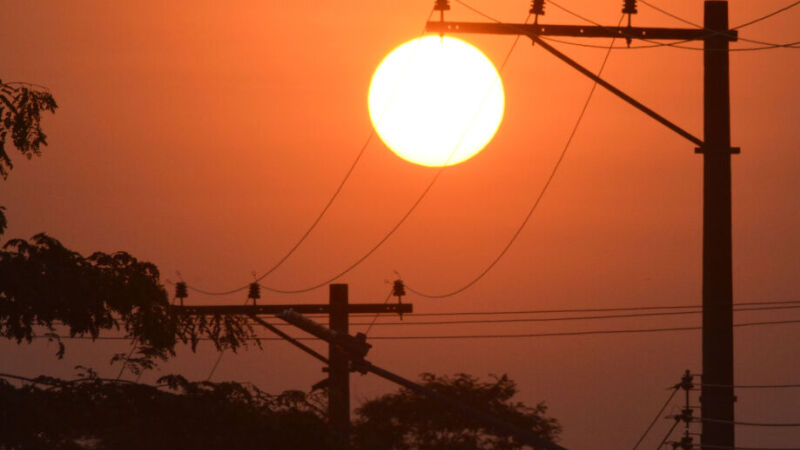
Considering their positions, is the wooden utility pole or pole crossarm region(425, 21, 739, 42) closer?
the wooden utility pole

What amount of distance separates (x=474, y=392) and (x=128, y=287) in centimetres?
5825

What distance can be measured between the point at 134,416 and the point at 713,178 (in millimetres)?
8101

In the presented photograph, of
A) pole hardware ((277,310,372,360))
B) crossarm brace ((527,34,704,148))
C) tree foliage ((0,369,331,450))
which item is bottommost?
tree foliage ((0,369,331,450))

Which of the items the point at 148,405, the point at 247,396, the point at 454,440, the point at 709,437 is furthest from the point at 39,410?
the point at 454,440

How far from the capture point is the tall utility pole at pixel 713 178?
18.8 m

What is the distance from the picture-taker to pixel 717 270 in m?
19.4

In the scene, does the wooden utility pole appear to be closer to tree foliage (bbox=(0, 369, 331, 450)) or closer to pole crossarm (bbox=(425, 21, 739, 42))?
pole crossarm (bbox=(425, 21, 739, 42))

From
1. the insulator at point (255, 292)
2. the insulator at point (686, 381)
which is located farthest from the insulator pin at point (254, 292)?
the insulator at point (686, 381)

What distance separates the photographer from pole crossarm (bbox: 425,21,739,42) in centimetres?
1997

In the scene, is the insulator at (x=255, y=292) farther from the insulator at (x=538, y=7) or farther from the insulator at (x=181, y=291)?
the insulator at (x=538, y=7)

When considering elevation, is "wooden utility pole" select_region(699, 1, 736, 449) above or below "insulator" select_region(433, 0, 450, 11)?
below

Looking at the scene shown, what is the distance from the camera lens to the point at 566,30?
2003 cm

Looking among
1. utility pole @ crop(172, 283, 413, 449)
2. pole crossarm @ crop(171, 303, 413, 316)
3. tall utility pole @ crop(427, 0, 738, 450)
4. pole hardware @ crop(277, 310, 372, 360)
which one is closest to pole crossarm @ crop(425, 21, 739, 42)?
tall utility pole @ crop(427, 0, 738, 450)

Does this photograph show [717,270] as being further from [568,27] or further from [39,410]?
[39,410]
